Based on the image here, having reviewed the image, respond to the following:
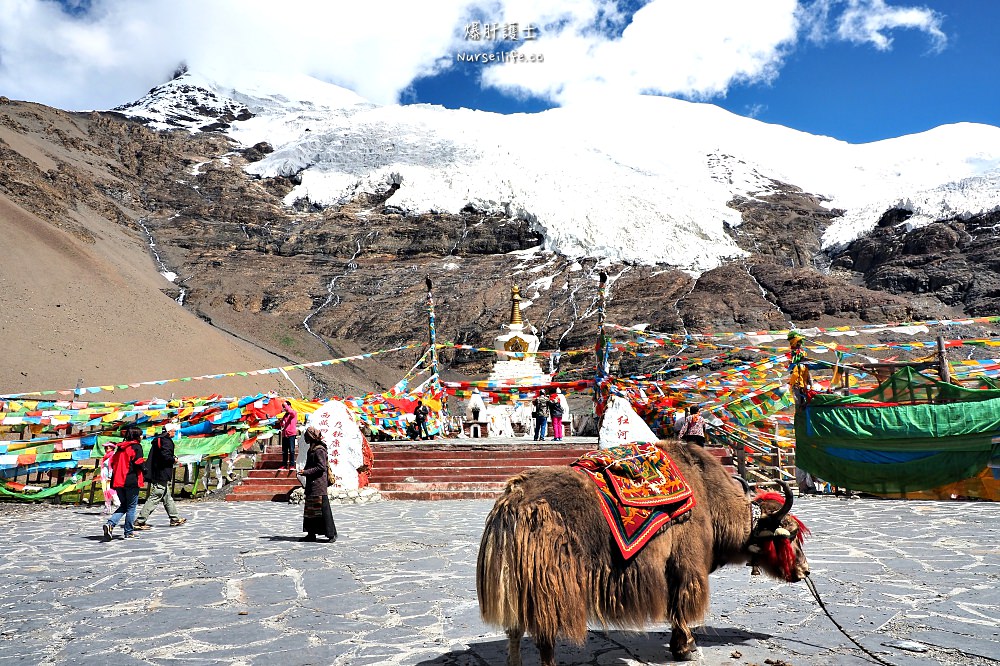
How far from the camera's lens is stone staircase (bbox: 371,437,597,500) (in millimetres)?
13445

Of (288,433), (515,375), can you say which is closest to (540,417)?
(288,433)

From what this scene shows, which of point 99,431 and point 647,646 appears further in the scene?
point 99,431

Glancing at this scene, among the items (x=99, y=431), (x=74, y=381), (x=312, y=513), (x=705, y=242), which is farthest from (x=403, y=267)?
(x=312, y=513)

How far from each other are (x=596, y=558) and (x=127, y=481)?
7.16 m

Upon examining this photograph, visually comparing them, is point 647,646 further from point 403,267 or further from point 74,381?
point 403,267

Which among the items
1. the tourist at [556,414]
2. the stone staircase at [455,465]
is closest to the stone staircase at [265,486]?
the stone staircase at [455,465]

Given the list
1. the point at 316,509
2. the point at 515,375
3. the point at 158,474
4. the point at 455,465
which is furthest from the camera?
the point at 515,375

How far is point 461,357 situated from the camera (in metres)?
54.2

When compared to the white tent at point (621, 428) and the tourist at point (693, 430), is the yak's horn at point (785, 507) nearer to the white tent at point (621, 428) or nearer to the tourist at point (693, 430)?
the tourist at point (693, 430)

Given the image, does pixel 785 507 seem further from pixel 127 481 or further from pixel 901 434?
pixel 901 434

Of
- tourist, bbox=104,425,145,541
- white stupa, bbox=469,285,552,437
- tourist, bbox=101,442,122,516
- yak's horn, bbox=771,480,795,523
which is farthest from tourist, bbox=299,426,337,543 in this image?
white stupa, bbox=469,285,552,437

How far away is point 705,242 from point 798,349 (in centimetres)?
5754

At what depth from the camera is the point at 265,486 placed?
536 inches

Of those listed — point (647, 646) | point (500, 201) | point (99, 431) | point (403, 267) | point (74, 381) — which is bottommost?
point (647, 646)
